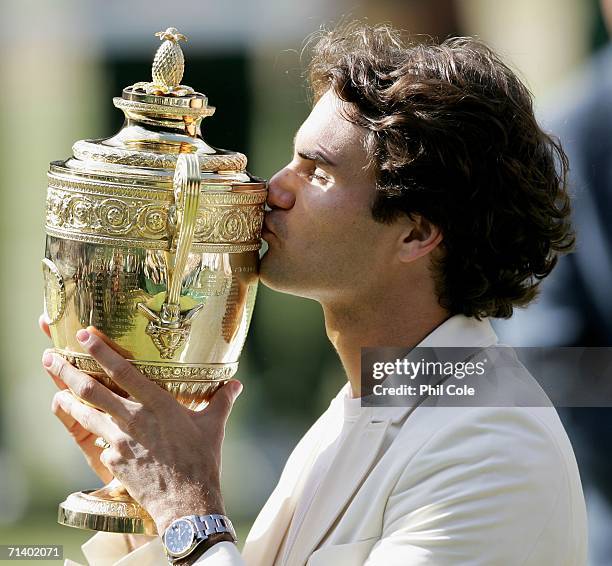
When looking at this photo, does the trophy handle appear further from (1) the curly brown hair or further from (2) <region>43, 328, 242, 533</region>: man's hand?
(1) the curly brown hair

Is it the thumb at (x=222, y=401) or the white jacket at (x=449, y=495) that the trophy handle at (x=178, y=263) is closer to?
the thumb at (x=222, y=401)

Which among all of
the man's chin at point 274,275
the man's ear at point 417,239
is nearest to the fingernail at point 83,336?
the man's chin at point 274,275

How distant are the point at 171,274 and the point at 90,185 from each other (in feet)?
0.66

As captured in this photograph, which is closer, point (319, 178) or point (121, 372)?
point (121, 372)

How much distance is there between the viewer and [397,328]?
2223 mm

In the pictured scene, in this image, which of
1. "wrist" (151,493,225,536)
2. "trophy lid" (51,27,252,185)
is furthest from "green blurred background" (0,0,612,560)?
"wrist" (151,493,225,536)

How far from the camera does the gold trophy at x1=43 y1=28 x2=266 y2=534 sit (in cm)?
Answer: 195

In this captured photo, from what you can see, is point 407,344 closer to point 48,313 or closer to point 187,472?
point 187,472

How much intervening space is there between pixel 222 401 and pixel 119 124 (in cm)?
338

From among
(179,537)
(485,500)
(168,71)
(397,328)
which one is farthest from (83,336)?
(485,500)

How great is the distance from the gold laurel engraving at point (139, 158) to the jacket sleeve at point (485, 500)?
60 cm

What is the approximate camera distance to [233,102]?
202 inches

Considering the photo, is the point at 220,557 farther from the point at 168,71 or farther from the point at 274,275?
the point at 168,71

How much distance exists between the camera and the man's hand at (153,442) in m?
1.97
